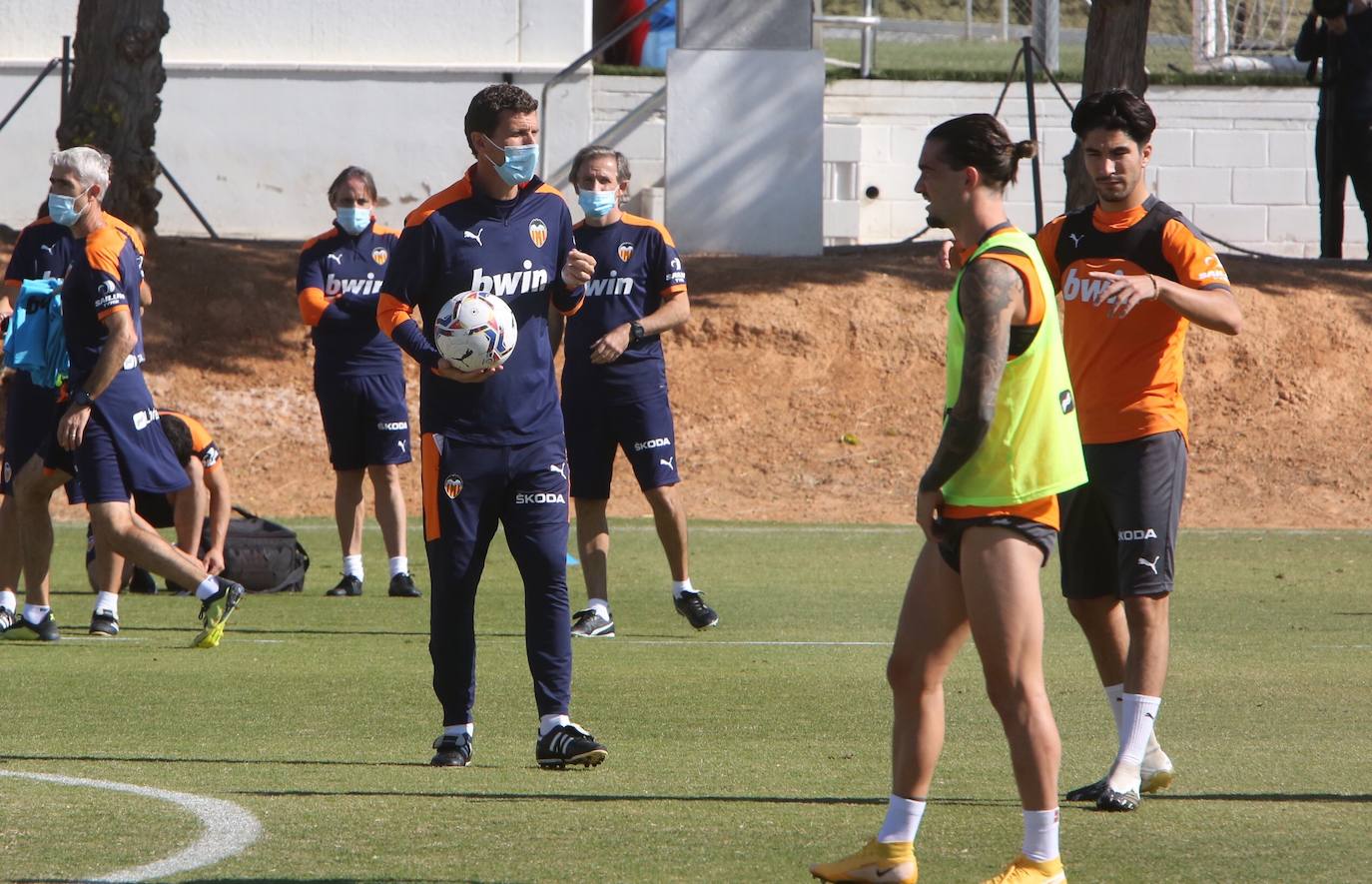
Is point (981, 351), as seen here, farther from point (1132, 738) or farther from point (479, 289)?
point (479, 289)

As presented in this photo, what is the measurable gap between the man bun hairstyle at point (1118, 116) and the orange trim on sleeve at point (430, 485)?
2.27 meters

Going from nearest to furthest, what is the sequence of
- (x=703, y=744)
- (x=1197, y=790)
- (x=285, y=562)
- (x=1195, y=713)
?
(x=1197, y=790), (x=703, y=744), (x=1195, y=713), (x=285, y=562)

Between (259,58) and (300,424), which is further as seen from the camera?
(259,58)

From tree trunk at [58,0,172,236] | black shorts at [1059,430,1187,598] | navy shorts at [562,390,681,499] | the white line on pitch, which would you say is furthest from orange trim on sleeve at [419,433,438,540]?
tree trunk at [58,0,172,236]

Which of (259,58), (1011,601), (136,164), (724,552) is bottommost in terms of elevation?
(724,552)

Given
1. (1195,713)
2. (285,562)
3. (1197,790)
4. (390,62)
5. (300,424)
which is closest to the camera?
(1197,790)

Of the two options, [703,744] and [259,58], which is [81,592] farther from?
[259,58]

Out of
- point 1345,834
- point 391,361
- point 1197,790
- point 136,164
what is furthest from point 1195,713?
point 136,164

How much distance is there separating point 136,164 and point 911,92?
9692mm

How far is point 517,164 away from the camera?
6.38m

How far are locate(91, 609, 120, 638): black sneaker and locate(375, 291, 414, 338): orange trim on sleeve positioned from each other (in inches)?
152

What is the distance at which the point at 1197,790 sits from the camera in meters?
6.00

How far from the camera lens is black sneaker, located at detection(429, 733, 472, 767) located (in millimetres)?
6324

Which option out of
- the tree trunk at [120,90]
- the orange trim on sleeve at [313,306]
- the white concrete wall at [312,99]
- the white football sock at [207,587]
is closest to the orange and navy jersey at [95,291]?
the white football sock at [207,587]
